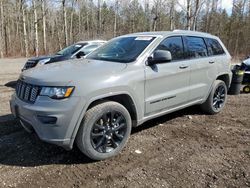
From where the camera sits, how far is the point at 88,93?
3.31 m

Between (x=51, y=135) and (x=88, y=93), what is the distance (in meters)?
0.70

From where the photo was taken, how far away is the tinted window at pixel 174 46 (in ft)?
14.6

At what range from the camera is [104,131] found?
11.9 ft

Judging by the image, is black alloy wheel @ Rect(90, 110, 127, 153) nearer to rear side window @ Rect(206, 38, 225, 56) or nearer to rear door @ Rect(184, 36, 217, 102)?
rear door @ Rect(184, 36, 217, 102)

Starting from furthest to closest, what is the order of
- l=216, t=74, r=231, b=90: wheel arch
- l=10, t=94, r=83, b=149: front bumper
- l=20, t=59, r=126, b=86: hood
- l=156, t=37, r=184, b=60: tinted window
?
l=216, t=74, r=231, b=90: wheel arch < l=156, t=37, r=184, b=60: tinted window < l=20, t=59, r=126, b=86: hood < l=10, t=94, r=83, b=149: front bumper

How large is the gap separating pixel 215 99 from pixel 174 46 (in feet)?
6.32

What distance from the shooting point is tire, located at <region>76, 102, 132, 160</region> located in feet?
11.2

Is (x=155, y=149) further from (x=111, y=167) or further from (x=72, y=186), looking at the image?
(x=72, y=186)

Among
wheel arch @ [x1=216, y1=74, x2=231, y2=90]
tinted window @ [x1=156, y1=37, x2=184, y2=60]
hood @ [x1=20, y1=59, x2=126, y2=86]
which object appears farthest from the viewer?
wheel arch @ [x1=216, y1=74, x2=231, y2=90]

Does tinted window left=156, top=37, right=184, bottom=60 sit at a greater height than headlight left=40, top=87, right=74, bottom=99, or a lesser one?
greater

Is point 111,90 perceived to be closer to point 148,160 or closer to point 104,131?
point 104,131

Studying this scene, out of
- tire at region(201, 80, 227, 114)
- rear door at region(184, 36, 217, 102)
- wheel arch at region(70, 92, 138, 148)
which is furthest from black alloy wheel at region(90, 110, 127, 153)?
tire at region(201, 80, 227, 114)

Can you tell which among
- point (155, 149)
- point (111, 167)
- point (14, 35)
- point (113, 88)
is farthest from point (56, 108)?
point (14, 35)

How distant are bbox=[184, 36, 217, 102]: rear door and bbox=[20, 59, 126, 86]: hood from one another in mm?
1698
